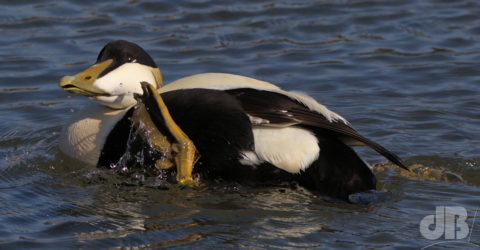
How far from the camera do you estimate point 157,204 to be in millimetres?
3676

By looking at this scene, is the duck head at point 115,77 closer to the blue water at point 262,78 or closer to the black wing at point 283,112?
the blue water at point 262,78

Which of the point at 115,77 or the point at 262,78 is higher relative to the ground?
the point at 115,77

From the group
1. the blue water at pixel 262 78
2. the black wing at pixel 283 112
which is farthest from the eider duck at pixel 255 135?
the blue water at pixel 262 78

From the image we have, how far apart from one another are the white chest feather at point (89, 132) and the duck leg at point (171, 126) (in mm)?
251

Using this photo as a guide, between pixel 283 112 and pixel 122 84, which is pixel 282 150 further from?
pixel 122 84

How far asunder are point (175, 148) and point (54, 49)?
2.95 m

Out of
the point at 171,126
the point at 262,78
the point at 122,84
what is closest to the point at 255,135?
the point at 171,126

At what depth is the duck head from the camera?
155 inches

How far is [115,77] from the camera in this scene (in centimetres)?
397

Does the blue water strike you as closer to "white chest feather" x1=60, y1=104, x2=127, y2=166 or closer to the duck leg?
"white chest feather" x1=60, y1=104, x2=127, y2=166

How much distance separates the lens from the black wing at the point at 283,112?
11.8 feet

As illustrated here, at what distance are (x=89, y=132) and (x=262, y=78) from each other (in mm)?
2110

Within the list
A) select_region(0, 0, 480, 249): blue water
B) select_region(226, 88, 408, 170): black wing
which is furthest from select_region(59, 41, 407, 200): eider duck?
select_region(0, 0, 480, 249): blue water

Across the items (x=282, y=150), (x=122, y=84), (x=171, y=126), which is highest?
(x=122, y=84)
